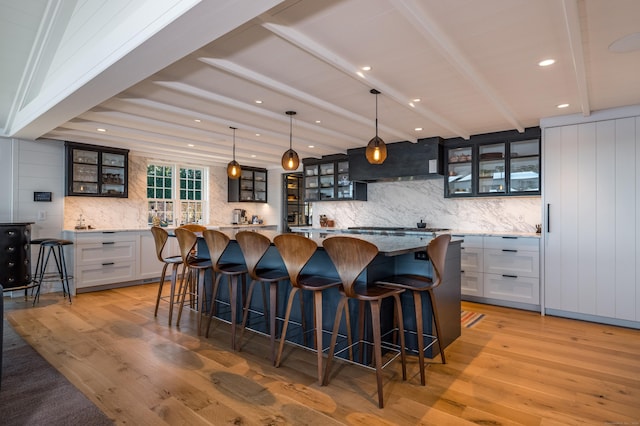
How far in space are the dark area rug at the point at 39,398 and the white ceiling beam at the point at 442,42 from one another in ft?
9.75

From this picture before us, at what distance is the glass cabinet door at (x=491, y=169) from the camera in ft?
16.7

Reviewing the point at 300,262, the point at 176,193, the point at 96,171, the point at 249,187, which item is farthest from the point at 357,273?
the point at 249,187

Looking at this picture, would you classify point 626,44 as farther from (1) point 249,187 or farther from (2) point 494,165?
(1) point 249,187

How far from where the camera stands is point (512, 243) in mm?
4566

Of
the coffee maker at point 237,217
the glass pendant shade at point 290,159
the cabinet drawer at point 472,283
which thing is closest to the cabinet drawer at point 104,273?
the coffee maker at point 237,217

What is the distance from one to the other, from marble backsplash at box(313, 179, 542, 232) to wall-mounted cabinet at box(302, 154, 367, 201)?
0.35m

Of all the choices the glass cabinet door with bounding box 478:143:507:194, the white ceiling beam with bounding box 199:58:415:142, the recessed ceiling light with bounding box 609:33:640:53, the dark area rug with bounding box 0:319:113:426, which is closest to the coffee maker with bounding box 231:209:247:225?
the white ceiling beam with bounding box 199:58:415:142

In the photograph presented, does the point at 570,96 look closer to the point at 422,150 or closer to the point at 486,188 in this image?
the point at 486,188

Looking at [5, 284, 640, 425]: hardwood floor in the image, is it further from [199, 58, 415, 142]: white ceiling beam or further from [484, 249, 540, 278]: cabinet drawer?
[199, 58, 415, 142]: white ceiling beam

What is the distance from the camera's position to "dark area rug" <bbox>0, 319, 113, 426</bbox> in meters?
2.06

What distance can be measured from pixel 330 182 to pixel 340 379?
494 centimetres

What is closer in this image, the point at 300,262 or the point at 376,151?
the point at 300,262

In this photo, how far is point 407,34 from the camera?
238 centimetres

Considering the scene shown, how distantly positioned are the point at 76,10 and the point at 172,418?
3.25 m
